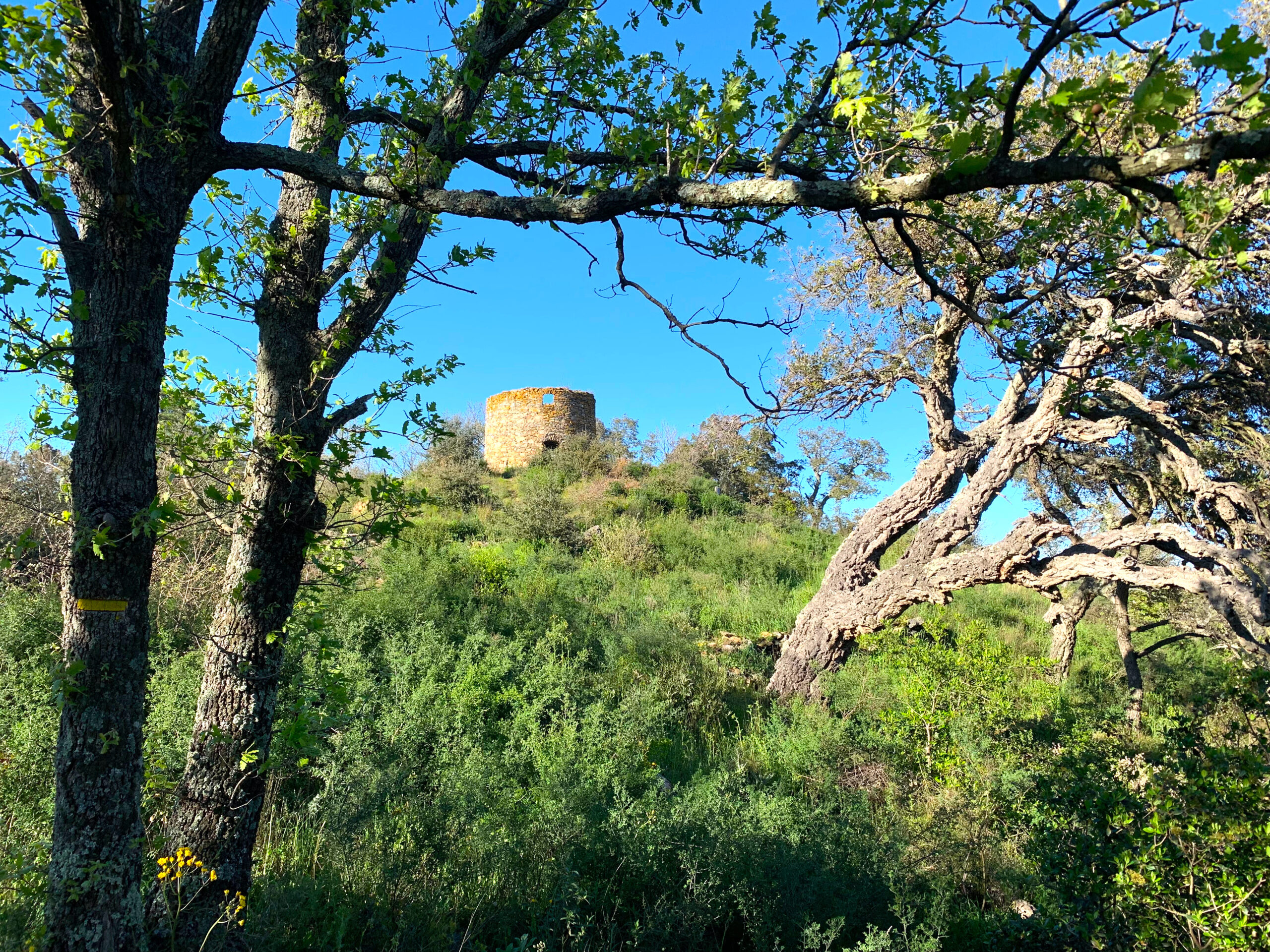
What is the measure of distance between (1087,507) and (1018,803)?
779 centimetres

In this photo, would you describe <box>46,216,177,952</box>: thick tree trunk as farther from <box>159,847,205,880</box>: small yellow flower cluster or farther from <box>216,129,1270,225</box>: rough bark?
<box>216,129,1270,225</box>: rough bark

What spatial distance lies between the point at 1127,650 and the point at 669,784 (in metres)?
6.57

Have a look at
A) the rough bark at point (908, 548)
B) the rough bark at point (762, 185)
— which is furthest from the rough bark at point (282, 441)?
the rough bark at point (908, 548)

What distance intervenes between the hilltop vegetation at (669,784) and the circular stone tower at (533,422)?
14970 millimetres

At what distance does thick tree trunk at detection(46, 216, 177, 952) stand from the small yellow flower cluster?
1.32 ft

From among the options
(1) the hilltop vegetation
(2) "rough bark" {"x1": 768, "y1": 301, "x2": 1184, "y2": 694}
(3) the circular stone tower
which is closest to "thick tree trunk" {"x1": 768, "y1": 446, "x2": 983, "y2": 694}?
(2) "rough bark" {"x1": 768, "y1": 301, "x2": 1184, "y2": 694}

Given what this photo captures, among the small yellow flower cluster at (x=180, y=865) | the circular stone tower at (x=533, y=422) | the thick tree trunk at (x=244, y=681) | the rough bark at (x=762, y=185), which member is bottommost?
the small yellow flower cluster at (x=180, y=865)

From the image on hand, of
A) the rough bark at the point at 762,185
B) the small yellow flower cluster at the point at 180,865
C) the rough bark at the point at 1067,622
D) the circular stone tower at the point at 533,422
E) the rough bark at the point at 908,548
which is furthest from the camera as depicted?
the circular stone tower at the point at 533,422

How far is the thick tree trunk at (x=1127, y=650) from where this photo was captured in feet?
27.6

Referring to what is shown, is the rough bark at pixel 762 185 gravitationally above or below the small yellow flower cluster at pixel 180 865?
above

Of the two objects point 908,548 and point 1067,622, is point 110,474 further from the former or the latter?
point 1067,622

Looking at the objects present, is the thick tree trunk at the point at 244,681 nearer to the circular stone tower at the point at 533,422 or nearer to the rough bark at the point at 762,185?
the rough bark at the point at 762,185

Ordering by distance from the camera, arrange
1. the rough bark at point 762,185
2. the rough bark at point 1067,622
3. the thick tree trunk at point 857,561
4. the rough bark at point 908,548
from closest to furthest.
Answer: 1. the rough bark at point 762,185
2. the rough bark at point 908,548
3. the thick tree trunk at point 857,561
4. the rough bark at point 1067,622

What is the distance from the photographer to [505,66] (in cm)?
391
